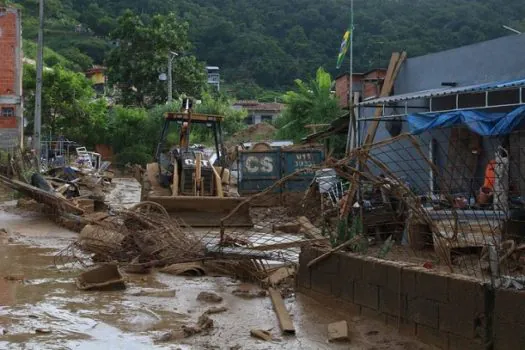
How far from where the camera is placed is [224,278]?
10.8 m

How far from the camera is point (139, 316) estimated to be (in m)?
8.23

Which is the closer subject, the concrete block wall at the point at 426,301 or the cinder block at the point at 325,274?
the concrete block wall at the point at 426,301

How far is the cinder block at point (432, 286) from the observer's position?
22.0 feet

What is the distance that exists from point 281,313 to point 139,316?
1.63 metres

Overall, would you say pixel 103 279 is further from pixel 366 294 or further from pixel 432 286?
pixel 432 286

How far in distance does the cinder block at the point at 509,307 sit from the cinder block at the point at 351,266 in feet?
7.18

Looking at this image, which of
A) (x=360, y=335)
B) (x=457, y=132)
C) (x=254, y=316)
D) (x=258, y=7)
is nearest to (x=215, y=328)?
(x=254, y=316)

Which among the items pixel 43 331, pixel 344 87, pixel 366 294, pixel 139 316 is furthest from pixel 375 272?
pixel 344 87

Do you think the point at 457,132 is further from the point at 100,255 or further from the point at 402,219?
the point at 100,255

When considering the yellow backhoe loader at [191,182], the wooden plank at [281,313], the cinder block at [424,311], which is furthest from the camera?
the yellow backhoe loader at [191,182]

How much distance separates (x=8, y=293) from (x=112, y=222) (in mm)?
3332

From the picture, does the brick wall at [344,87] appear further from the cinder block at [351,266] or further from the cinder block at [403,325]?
the cinder block at [403,325]

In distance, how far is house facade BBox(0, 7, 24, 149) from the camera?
4122 cm

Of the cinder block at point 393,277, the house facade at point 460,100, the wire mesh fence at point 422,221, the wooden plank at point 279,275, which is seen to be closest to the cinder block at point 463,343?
the wire mesh fence at point 422,221
